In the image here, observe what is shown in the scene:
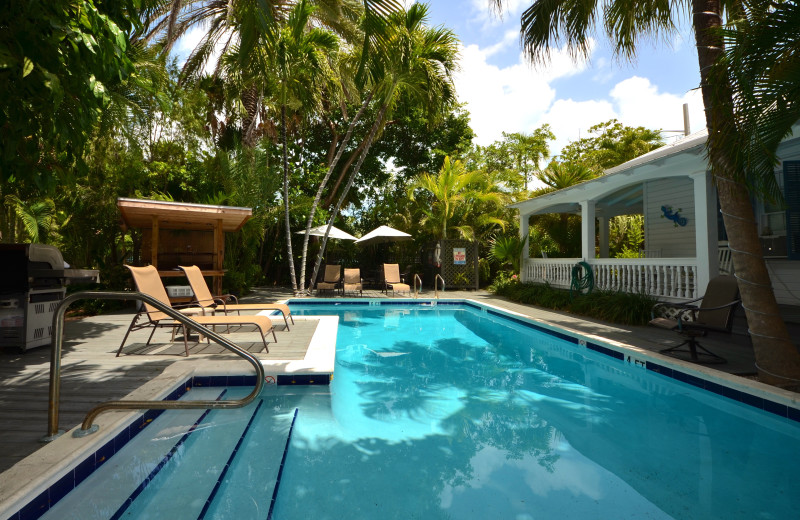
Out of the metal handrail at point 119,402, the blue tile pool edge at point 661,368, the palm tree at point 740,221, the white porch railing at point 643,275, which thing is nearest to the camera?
the metal handrail at point 119,402

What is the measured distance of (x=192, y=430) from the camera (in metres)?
3.76

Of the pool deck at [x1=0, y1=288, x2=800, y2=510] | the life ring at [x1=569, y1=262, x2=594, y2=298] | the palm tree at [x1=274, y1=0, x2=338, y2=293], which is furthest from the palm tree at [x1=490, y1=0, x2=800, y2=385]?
the palm tree at [x1=274, y1=0, x2=338, y2=293]

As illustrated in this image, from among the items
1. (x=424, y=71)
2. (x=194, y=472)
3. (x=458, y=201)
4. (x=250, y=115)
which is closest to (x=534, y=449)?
(x=194, y=472)

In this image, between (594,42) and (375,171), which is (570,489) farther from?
(375,171)

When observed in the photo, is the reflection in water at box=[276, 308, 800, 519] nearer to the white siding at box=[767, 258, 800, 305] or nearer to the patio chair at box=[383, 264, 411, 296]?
the white siding at box=[767, 258, 800, 305]

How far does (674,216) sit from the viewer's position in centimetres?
1102

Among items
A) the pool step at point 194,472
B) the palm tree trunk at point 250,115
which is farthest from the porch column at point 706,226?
the palm tree trunk at point 250,115

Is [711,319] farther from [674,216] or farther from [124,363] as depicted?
[674,216]

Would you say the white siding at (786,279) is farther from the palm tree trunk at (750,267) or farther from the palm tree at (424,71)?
the palm tree at (424,71)

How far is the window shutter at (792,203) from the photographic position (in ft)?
23.9

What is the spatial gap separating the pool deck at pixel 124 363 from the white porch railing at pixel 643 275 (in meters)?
1.09

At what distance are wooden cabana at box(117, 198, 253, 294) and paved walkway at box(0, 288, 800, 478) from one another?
2299 mm

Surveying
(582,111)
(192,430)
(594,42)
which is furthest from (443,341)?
(582,111)

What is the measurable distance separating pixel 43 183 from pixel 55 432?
1.78 metres
